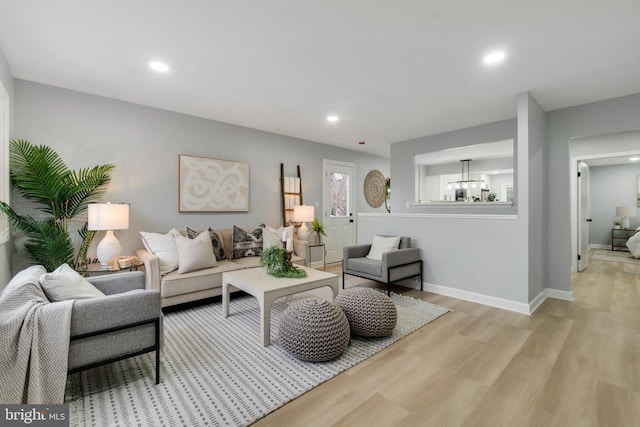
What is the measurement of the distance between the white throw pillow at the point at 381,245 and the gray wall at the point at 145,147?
175 cm

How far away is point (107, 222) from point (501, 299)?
428 centimetres

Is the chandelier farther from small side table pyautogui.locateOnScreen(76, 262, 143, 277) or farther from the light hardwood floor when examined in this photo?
small side table pyautogui.locateOnScreen(76, 262, 143, 277)

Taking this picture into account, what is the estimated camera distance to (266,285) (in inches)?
102

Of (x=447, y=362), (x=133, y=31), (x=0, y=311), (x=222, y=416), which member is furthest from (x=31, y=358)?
(x=447, y=362)

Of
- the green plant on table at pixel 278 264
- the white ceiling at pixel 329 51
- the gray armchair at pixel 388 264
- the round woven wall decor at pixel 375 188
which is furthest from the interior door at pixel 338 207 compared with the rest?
the green plant on table at pixel 278 264

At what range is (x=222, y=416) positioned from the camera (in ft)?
5.24

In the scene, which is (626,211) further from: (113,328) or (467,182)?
(113,328)

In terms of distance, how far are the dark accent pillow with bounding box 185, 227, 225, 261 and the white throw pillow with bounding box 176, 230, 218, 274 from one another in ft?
0.93

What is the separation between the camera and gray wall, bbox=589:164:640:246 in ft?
23.0

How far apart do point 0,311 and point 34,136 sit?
247 cm

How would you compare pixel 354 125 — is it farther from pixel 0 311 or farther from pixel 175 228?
pixel 0 311

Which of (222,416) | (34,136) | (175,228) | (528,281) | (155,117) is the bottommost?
(222,416)

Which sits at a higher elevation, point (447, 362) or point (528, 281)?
point (528, 281)

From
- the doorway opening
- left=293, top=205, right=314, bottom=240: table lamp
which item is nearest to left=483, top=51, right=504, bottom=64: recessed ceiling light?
the doorway opening
